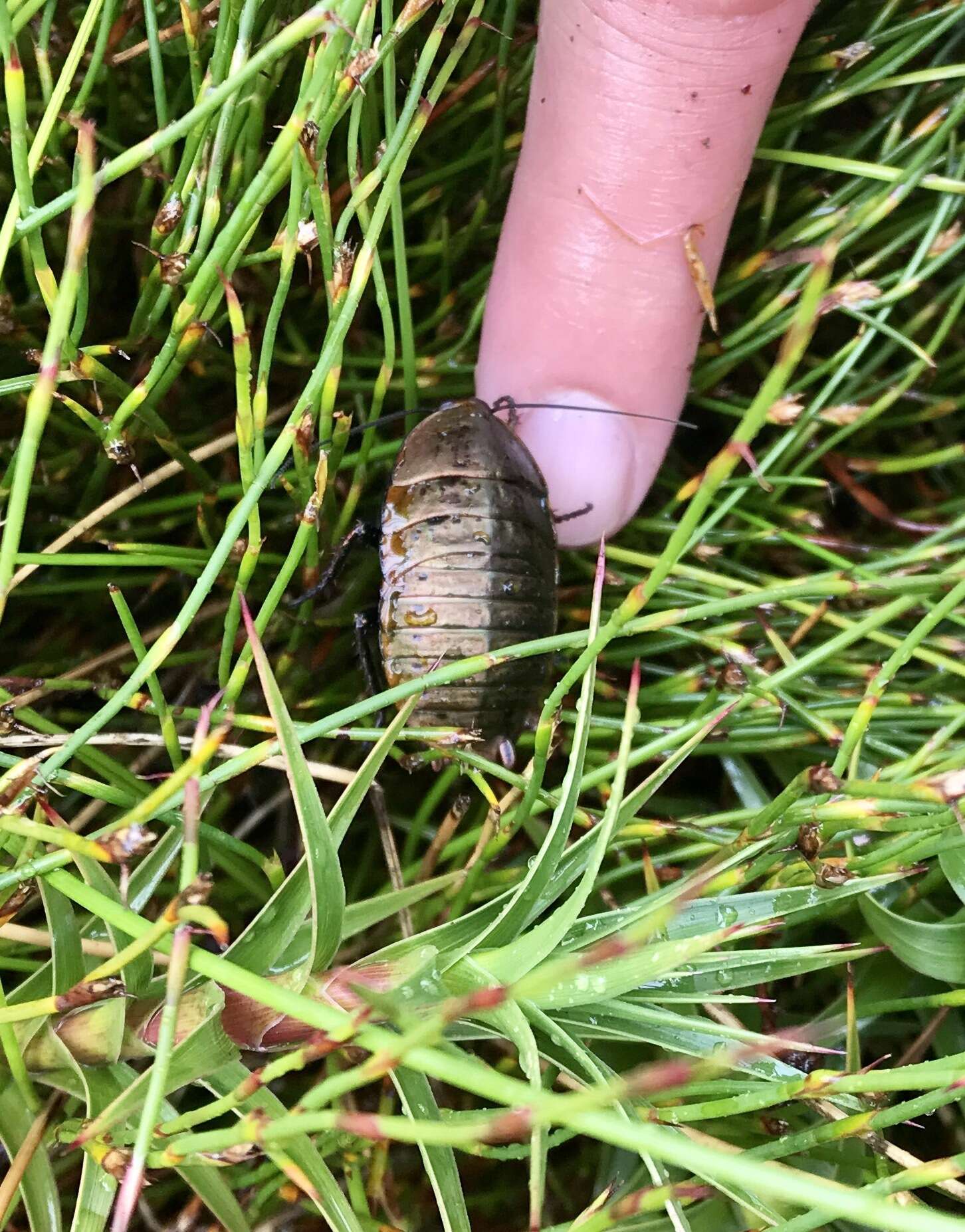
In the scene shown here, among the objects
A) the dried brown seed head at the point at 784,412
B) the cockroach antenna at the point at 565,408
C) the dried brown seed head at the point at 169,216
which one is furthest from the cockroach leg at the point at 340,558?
the dried brown seed head at the point at 784,412

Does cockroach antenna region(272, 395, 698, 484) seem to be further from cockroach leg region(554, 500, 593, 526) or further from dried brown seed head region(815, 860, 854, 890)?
dried brown seed head region(815, 860, 854, 890)

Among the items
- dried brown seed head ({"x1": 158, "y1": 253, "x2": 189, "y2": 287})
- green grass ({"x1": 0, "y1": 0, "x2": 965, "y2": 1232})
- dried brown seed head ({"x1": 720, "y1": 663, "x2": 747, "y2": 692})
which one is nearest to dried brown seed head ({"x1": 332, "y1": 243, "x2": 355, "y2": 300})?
green grass ({"x1": 0, "y1": 0, "x2": 965, "y2": 1232})

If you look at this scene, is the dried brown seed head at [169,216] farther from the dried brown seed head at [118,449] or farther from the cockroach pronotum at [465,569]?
the cockroach pronotum at [465,569]

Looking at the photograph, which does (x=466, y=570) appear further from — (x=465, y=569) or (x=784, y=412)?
(x=784, y=412)

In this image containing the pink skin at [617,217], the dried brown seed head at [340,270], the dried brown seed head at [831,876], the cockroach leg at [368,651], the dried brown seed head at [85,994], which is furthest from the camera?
the cockroach leg at [368,651]

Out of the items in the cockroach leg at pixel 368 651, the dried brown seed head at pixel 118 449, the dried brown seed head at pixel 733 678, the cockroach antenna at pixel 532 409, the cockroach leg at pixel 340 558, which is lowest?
the cockroach leg at pixel 368 651

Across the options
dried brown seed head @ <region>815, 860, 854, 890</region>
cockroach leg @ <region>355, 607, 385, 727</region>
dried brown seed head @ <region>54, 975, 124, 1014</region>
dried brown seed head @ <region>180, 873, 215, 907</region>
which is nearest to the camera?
dried brown seed head @ <region>180, 873, 215, 907</region>

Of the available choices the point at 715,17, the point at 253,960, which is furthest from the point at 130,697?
the point at 715,17

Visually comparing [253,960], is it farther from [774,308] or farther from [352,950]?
[774,308]
